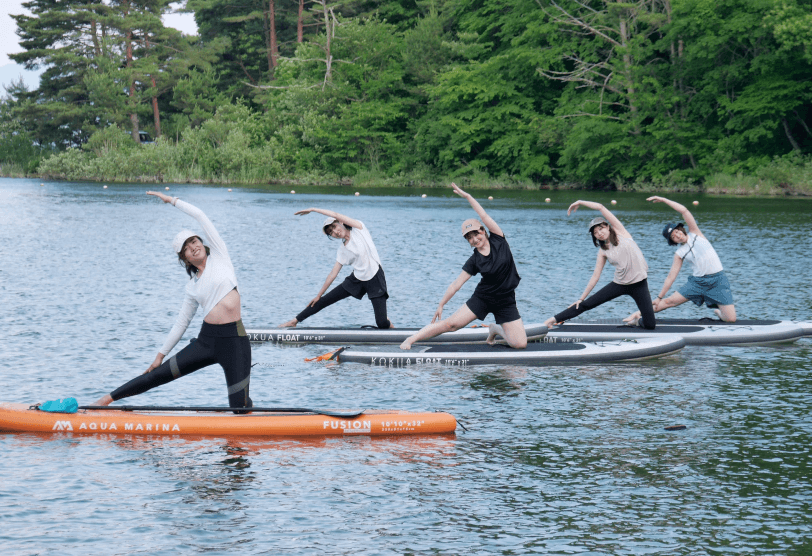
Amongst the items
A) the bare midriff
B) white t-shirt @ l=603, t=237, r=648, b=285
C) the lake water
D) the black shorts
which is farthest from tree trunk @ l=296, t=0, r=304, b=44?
the bare midriff

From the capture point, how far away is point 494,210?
42594 millimetres

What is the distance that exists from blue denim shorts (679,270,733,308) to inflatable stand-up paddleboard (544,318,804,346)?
38 cm

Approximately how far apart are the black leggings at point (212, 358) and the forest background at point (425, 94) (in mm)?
42013

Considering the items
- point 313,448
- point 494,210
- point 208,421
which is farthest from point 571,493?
point 494,210

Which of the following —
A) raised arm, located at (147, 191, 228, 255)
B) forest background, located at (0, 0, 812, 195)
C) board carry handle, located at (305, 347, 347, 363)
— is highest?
forest background, located at (0, 0, 812, 195)

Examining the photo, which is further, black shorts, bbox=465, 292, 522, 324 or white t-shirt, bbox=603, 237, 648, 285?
white t-shirt, bbox=603, 237, 648, 285

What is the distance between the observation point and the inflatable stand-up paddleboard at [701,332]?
13539mm

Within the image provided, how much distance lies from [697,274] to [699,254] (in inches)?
14.9

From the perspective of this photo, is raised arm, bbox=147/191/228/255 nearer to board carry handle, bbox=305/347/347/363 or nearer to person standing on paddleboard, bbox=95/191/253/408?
person standing on paddleboard, bbox=95/191/253/408

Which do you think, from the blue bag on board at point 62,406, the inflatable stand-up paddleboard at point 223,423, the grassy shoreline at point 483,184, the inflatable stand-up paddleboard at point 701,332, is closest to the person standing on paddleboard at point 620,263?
the inflatable stand-up paddleboard at point 701,332

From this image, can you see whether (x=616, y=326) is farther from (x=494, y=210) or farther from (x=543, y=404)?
(x=494, y=210)

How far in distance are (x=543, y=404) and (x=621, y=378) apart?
178 centimetres

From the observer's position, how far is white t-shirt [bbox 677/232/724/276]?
45.6 feet

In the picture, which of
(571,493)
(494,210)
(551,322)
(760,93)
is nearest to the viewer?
(571,493)
